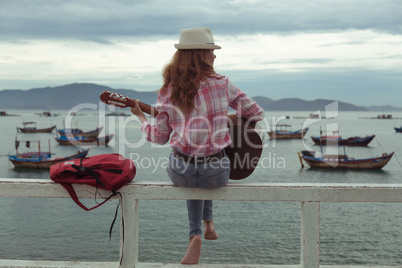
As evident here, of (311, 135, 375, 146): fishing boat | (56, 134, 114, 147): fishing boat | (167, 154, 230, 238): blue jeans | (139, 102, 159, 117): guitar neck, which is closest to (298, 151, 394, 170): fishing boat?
(311, 135, 375, 146): fishing boat

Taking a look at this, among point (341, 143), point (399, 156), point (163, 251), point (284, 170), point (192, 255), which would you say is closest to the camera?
point (192, 255)

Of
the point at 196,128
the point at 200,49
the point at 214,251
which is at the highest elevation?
the point at 200,49

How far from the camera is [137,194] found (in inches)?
108

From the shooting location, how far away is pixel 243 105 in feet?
9.27

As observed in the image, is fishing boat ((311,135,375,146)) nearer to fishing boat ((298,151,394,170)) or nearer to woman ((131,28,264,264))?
fishing boat ((298,151,394,170))

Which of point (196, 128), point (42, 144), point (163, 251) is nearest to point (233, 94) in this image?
point (196, 128)

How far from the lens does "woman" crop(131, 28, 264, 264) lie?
2650 millimetres

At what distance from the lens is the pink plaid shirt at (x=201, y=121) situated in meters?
2.67

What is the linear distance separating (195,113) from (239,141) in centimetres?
40

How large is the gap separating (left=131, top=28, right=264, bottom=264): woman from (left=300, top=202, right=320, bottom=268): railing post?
0.53 m

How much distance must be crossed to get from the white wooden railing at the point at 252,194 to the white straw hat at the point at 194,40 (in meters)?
0.86

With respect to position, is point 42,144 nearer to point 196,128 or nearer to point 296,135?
point 296,135

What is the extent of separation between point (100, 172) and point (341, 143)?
244 ft

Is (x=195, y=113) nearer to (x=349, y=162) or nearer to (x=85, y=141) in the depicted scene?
(x=349, y=162)
